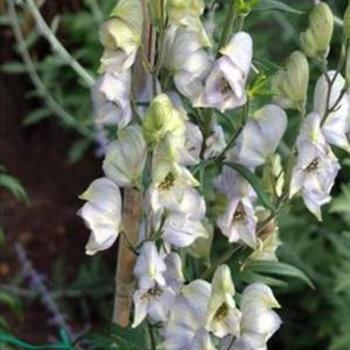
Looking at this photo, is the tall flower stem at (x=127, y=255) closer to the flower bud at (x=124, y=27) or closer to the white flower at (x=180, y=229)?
the white flower at (x=180, y=229)

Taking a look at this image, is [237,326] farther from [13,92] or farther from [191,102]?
[13,92]

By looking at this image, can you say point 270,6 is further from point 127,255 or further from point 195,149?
point 127,255

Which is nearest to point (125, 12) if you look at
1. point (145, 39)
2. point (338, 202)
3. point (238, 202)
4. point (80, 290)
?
point (145, 39)

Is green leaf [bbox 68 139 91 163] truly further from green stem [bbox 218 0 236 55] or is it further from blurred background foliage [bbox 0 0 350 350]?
green stem [bbox 218 0 236 55]

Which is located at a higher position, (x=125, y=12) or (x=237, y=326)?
(x=125, y=12)

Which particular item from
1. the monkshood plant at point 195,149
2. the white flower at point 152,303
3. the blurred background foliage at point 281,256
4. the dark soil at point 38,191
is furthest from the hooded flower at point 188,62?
the dark soil at point 38,191

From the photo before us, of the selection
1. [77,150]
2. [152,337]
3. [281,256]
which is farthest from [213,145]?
[77,150]
